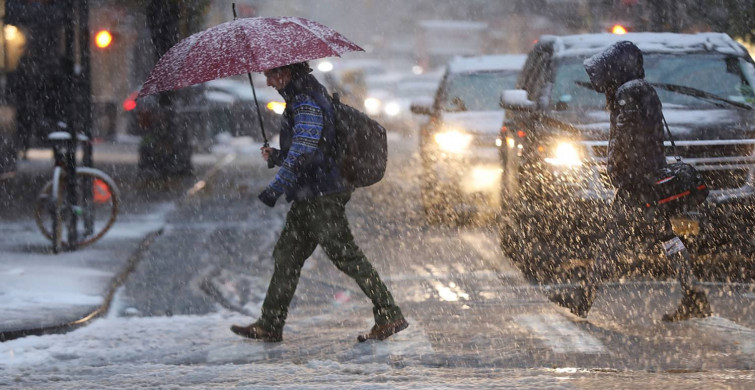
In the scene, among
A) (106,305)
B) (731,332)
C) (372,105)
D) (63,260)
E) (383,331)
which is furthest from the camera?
(372,105)

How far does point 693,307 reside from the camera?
7.20 meters

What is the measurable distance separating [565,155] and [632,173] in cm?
167

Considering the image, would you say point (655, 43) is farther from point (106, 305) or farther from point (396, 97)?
point (396, 97)

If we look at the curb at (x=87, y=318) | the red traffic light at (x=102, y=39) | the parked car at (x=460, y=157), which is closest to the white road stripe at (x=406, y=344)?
the curb at (x=87, y=318)

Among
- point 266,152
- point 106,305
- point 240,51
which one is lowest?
point 106,305

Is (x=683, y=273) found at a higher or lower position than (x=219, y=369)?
higher

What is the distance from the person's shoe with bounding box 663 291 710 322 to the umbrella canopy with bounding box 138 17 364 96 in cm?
258

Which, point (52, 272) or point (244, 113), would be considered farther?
point (244, 113)

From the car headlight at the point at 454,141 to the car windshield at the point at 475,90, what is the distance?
65 centimetres

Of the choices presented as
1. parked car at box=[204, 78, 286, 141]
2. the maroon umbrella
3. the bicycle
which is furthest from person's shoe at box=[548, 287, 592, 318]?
parked car at box=[204, 78, 286, 141]

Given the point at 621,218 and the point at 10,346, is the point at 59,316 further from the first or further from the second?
the point at 621,218

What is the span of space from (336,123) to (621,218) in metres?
1.91

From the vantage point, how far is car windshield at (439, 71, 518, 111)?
43.4 ft

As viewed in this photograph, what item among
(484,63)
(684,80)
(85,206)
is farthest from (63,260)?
(484,63)
